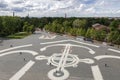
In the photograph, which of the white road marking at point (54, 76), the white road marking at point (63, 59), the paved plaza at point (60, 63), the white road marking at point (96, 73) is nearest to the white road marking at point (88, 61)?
the paved plaza at point (60, 63)

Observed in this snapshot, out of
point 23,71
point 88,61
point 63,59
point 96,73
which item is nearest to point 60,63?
point 63,59

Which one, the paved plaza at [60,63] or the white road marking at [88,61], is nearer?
the paved plaza at [60,63]

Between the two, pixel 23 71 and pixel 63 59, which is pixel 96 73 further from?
pixel 23 71

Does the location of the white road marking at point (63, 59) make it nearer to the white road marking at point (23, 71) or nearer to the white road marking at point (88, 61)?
the white road marking at point (88, 61)

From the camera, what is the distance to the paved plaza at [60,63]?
23.9 m

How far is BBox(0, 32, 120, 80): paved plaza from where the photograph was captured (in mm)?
23875

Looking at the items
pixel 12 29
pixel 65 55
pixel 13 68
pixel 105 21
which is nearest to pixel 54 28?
pixel 12 29

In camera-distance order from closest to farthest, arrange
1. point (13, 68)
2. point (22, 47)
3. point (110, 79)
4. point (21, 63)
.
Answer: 1. point (110, 79)
2. point (13, 68)
3. point (21, 63)
4. point (22, 47)

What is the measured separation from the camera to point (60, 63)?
28625 millimetres

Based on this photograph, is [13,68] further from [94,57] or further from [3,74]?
[94,57]

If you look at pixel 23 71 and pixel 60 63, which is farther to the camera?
pixel 60 63

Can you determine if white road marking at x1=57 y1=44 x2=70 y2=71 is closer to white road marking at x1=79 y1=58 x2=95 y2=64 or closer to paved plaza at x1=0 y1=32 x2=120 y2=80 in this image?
paved plaza at x1=0 y1=32 x2=120 y2=80

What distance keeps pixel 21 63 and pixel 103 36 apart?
1400 inches

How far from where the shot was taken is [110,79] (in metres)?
22.9
